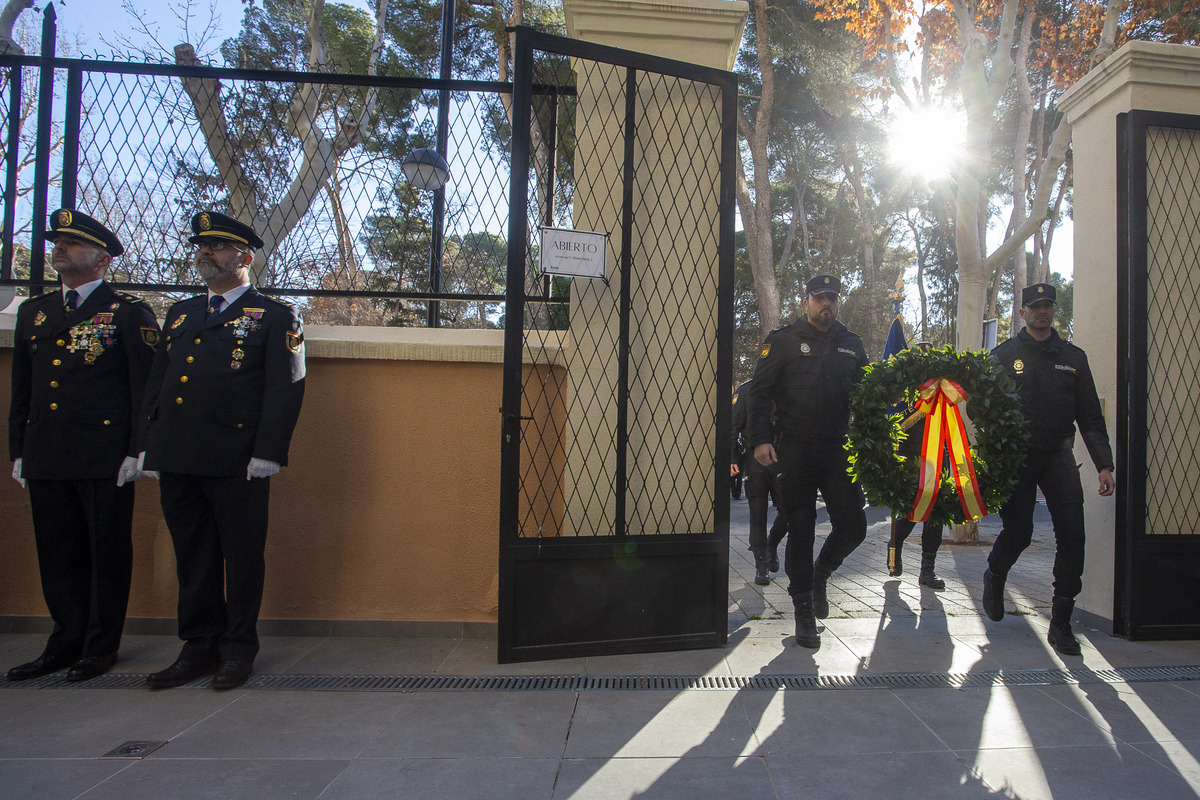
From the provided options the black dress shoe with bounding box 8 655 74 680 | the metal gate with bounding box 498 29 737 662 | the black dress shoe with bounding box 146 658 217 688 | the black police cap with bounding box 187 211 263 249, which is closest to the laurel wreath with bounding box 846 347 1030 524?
the metal gate with bounding box 498 29 737 662

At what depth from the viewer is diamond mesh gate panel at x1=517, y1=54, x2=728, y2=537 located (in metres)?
3.83

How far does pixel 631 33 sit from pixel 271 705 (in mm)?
3815

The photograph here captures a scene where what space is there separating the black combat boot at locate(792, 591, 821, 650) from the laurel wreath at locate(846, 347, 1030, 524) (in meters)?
0.66

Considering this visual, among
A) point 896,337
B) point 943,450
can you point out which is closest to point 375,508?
point 943,450

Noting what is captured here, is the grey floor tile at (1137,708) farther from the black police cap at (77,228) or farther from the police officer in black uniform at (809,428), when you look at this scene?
the black police cap at (77,228)

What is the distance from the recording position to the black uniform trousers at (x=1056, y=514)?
3.78 meters

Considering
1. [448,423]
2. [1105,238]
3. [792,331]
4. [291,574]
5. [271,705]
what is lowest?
[271,705]

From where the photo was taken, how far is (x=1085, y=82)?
436 centimetres

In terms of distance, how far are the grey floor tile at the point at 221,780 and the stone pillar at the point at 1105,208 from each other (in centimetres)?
425

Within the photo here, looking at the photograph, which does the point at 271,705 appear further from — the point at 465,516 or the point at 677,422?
the point at 677,422

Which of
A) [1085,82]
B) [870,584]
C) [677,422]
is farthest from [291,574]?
[1085,82]

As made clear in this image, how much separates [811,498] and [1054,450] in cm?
134

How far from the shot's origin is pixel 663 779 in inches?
92.0

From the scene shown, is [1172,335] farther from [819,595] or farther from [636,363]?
[636,363]
